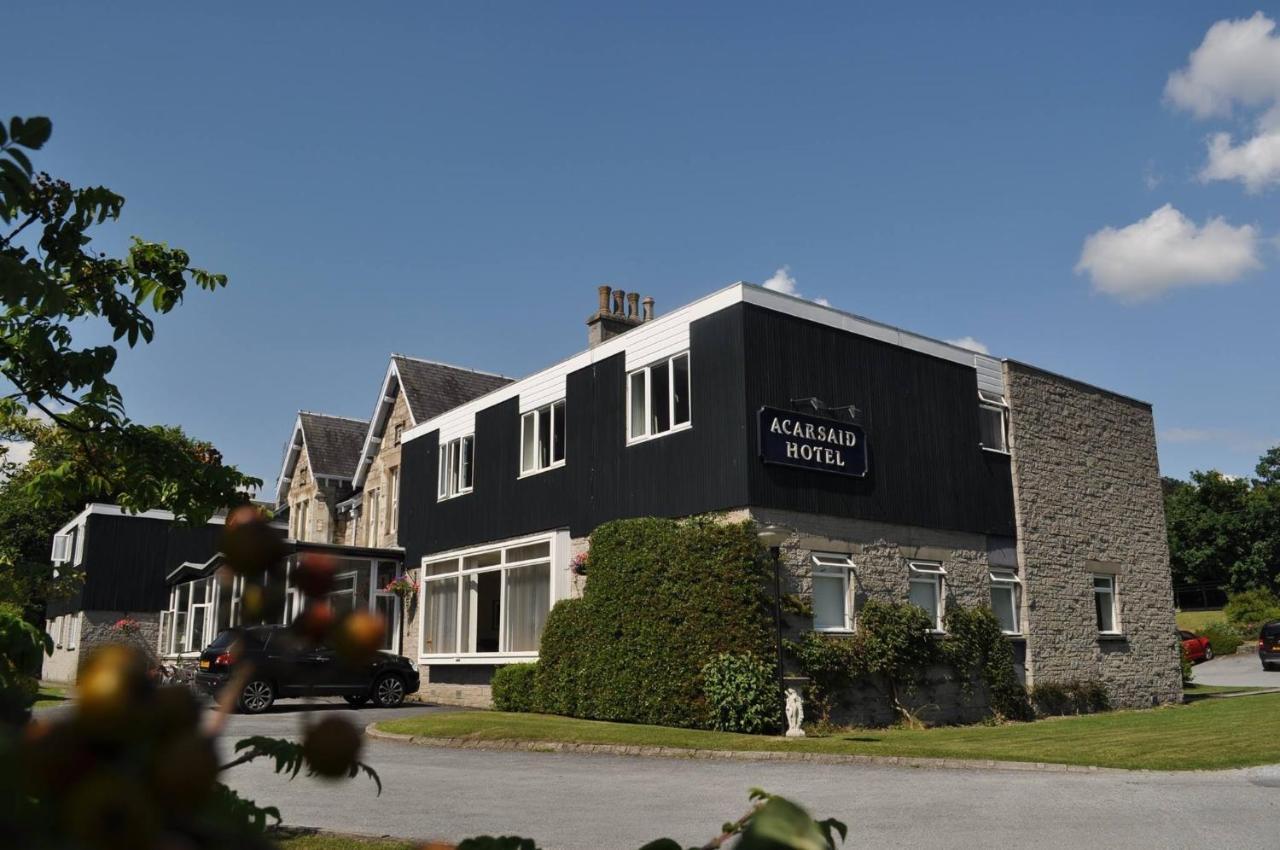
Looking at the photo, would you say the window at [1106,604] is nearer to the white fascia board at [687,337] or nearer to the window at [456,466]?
the white fascia board at [687,337]

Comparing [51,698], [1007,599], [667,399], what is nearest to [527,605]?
[667,399]

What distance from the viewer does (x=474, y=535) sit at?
1053 inches

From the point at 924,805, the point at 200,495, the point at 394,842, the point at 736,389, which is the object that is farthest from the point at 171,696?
the point at 736,389

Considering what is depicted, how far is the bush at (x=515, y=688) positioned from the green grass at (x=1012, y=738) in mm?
1224

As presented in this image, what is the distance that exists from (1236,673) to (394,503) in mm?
29856

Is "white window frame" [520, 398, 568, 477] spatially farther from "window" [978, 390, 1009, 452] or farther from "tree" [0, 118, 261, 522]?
"tree" [0, 118, 261, 522]

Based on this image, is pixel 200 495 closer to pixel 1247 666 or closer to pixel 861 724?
pixel 861 724

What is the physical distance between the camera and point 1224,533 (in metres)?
57.3

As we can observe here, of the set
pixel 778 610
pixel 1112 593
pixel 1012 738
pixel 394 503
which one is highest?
pixel 394 503

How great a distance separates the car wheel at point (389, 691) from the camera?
77.2 feet

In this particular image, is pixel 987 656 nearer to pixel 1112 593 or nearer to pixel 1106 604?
pixel 1106 604

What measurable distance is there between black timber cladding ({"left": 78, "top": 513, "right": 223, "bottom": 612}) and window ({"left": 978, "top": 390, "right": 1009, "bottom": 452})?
28.8 meters

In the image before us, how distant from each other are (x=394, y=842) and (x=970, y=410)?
1850 cm

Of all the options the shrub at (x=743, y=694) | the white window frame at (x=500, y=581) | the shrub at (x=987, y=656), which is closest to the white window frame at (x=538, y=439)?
the white window frame at (x=500, y=581)
